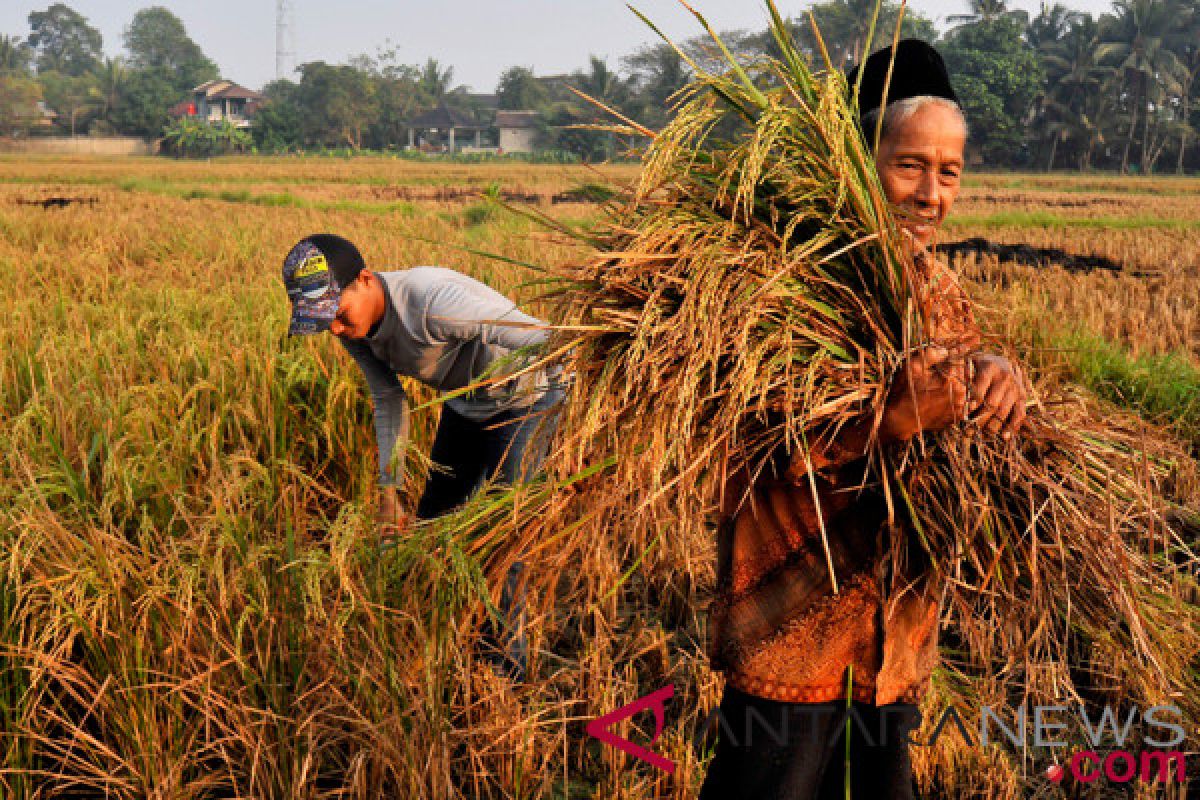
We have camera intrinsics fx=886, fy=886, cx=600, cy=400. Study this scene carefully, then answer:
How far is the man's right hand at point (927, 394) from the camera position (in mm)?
1016

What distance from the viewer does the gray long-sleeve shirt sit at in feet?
7.00

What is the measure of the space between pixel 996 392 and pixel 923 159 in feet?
1.26

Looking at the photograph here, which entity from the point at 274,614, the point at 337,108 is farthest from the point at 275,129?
the point at 274,614

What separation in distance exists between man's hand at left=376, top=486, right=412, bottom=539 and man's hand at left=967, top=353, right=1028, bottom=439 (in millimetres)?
1213

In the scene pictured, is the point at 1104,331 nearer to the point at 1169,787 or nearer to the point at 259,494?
the point at 1169,787

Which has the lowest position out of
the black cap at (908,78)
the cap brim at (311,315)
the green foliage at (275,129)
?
the cap brim at (311,315)

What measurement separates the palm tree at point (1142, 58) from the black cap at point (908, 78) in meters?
42.5

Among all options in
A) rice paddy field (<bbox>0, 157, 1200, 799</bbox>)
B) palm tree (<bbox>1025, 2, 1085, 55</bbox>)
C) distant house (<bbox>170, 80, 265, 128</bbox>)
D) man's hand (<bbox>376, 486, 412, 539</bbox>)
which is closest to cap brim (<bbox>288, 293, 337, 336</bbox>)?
rice paddy field (<bbox>0, 157, 1200, 799</bbox>)

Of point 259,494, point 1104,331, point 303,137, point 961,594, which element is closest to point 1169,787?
point 961,594

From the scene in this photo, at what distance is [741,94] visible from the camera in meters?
1.21

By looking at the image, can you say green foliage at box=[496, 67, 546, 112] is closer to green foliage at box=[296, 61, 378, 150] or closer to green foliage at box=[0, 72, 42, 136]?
green foliage at box=[296, 61, 378, 150]

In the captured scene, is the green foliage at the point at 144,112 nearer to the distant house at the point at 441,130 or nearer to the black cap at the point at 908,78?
the distant house at the point at 441,130

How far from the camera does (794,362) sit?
109 cm

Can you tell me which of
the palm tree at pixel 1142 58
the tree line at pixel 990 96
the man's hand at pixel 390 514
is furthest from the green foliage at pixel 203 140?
the man's hand at pixel 390 514
